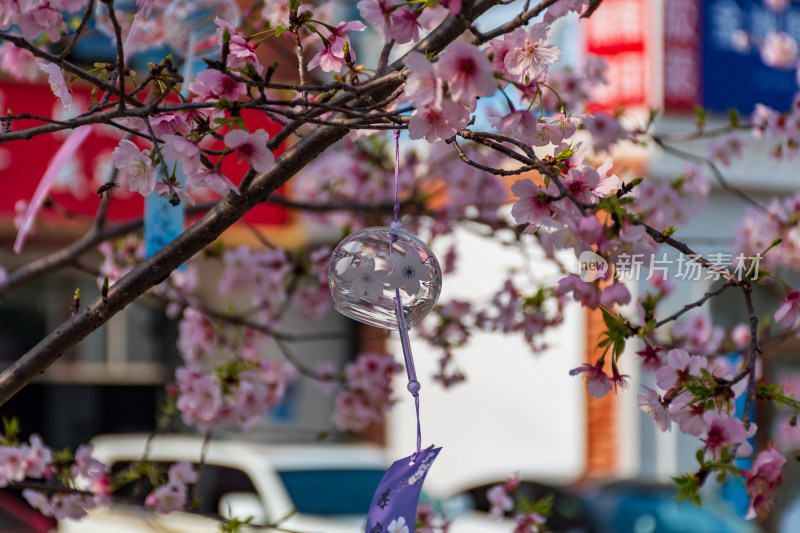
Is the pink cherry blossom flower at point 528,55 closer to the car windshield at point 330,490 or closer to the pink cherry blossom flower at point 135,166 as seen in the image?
the pink cherry blossom flower at point 135,166

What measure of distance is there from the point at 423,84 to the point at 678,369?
66 centimetres

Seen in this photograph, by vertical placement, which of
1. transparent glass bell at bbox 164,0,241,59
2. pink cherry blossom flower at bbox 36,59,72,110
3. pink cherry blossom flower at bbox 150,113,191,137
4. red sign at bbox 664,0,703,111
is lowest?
pink cherry blossom flower at bbox 150,113,191,137

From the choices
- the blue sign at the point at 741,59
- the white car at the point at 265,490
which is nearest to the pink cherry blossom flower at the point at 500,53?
the white car at the point at 265,490

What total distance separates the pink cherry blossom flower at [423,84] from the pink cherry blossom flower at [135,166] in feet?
1.69

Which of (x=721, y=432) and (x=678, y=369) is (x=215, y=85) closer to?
(x=678, y=369)

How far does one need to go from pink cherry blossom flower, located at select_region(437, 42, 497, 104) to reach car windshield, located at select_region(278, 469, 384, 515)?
4220 mm

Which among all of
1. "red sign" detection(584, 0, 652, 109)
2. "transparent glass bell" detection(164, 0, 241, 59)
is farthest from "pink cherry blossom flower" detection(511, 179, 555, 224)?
"red sign" detection(584, 0, 652, 109)

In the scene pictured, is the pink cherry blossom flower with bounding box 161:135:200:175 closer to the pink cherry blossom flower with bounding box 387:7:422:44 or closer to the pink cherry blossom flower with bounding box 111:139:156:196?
the pink cherry blossom flower with bounding box 111:139:156:196

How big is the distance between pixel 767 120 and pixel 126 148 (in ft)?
8.02

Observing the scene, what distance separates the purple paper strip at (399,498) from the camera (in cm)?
146

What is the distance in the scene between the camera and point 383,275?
154cm

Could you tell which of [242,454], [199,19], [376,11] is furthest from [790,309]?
[242,454]

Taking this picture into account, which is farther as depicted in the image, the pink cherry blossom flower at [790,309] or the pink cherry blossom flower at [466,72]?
the pink cherry blossom flower at [790,309]

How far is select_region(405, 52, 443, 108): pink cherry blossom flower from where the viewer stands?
120cm
